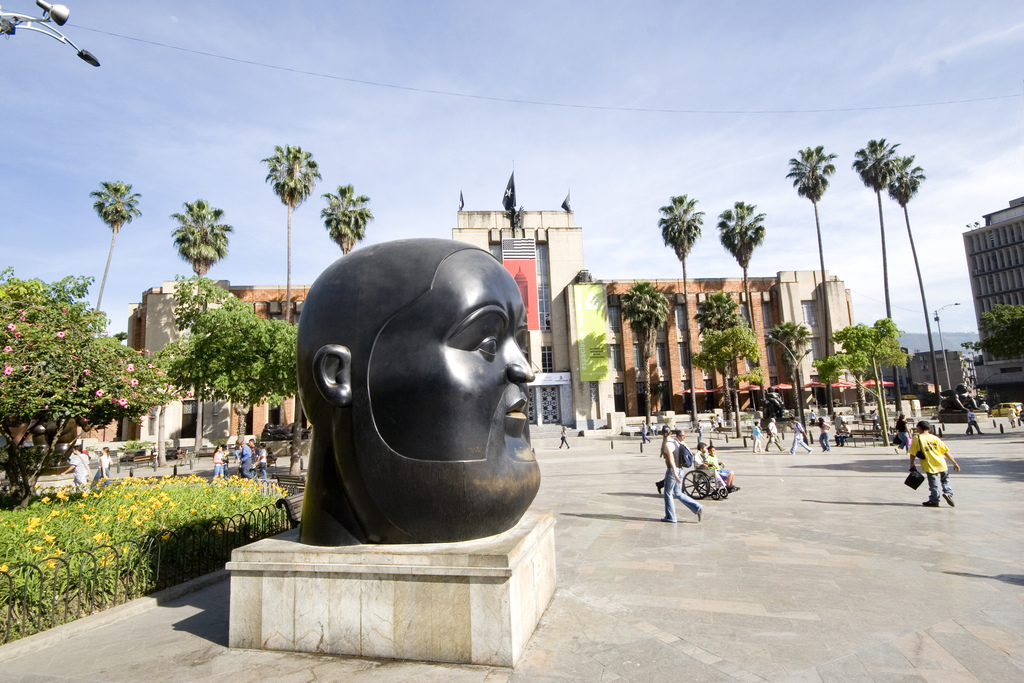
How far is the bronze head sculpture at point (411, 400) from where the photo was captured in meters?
4.41

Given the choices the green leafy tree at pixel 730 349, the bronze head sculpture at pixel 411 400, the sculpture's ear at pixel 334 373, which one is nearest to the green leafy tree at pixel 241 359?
the bronze head sculpture at pixel 411 400

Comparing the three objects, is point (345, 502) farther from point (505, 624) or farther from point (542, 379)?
point (542, 379)

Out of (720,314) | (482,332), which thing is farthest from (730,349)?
(482,332)

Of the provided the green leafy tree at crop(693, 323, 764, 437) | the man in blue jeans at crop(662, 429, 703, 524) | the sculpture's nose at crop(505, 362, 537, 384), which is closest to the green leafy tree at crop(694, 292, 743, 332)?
the green leafy tree at crop(693, 323, 764, 437)

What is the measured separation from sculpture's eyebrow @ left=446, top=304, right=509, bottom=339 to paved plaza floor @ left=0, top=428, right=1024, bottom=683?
8.35ft

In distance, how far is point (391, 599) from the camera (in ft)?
14.1

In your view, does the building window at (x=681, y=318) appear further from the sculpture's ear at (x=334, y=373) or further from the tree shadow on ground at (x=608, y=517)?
the sculpture's ear at (x=334, y=373)

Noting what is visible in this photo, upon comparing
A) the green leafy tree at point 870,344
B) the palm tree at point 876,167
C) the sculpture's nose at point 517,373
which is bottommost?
the sculpture's nose at point 517,373

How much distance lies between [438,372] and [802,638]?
3713mm

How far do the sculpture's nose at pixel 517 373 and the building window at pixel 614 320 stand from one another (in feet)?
148

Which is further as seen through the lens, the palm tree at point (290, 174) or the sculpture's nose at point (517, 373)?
the palm tree at point (290, 174)

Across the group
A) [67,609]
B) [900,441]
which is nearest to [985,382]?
[900,441]

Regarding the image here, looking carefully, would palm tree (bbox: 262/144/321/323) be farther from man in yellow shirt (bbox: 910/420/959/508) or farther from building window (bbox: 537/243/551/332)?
man in yellow shirt (bbox: 910/420/959/508)

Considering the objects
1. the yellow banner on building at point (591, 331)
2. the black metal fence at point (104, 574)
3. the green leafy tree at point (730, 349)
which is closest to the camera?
the black metal fence at point (104, 574)
